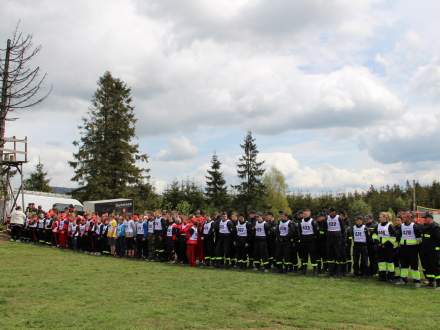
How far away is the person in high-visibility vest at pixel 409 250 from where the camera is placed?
13.9 metres

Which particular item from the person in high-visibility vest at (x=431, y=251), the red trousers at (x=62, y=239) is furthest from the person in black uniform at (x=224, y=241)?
the red trousers at (x=62, y=239)

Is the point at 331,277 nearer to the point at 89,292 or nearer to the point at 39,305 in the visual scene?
the point at 89,292

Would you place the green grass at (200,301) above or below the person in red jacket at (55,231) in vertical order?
below

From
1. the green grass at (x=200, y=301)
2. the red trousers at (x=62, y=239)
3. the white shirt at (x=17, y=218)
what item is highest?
the white shirt at (x=17, y=218)

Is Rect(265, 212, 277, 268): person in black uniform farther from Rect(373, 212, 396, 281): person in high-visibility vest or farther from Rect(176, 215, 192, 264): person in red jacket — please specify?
Rect(373, 212, 396, 281): person in high-visibility vest

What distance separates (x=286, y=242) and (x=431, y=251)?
4756 millimetres

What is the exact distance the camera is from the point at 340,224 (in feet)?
51.3

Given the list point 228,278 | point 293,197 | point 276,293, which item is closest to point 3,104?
point 228,278

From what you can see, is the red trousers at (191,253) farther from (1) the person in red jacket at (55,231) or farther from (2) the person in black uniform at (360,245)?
(1) the person in red jacket at (55,231)

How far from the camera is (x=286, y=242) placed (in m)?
16.7

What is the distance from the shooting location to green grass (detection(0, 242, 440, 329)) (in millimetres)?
8781

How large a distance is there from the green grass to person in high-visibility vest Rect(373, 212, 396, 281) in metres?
0.73

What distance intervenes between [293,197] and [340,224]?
60899 millimetres

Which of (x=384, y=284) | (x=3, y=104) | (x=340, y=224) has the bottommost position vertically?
(x=384, y=284)
